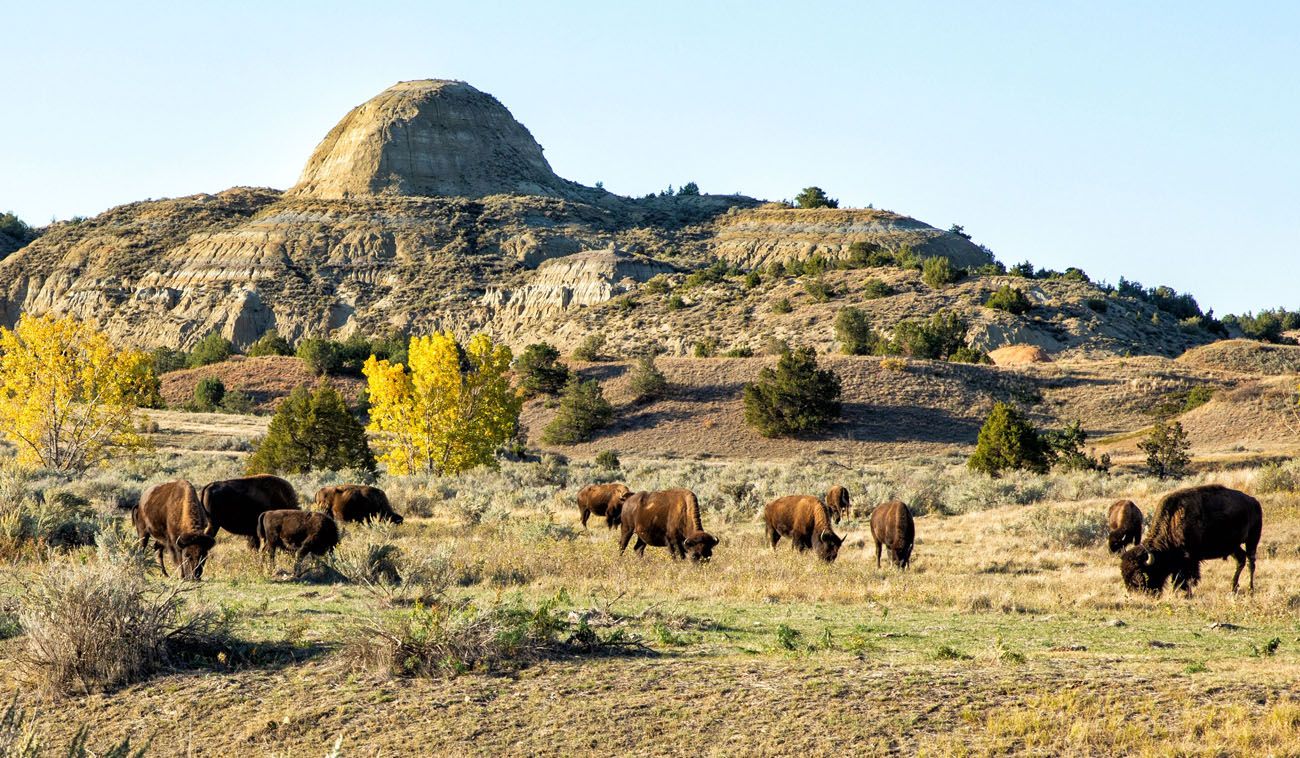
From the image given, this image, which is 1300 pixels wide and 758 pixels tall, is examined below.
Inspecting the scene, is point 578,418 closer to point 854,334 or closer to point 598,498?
point 854,334

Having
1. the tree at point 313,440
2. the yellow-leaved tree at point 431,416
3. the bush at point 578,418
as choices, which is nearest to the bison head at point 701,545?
the yellow-leaved tree at point 431,416

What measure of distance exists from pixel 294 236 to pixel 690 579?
9947 centimetres

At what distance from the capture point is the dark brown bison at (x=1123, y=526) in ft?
56.7

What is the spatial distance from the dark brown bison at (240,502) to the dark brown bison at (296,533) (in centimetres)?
103

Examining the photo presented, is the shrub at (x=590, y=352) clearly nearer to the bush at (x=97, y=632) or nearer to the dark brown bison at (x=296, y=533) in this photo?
the dark brown bison at (x=296, y=533)

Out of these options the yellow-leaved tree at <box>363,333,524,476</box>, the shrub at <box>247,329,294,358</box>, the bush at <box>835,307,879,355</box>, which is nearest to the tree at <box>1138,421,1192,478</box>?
the yellow-leaved tree at <box>363,333,524,476</box>

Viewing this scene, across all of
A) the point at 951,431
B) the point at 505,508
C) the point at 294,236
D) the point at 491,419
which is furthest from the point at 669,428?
the point at 294,236

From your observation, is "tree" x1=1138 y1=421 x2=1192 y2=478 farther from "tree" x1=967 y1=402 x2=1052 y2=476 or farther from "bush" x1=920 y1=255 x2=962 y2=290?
"bush" x1=920 y1=255 x2=962 y2=290

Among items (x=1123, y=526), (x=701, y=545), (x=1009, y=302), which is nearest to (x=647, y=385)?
(x=1009, y=302)

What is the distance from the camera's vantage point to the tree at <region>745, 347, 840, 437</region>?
56156 millimetres

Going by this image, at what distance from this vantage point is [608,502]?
24.5 m

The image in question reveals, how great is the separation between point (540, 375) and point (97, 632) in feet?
182

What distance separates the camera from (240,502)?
58.9 feet

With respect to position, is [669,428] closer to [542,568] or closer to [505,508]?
[505,508]
